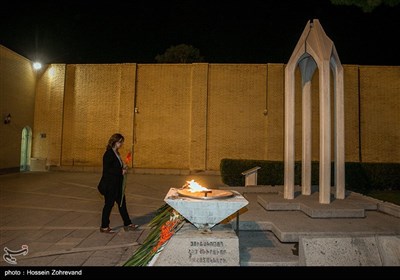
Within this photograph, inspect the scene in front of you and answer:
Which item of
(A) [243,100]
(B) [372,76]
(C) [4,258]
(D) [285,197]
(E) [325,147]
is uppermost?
(B) [372,76]

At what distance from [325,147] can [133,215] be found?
16.5 feet

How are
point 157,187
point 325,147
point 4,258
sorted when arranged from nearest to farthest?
point 4,258
point 325,147
point 157,187

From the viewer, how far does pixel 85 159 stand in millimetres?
19219

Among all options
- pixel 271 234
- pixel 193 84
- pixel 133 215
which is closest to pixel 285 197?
pixel 271 234

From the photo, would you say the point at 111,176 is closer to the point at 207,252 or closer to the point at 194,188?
the point at 194,188

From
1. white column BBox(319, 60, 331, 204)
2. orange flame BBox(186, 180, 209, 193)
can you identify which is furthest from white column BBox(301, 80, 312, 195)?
orange flame BBox(186, 180, 209, 193)

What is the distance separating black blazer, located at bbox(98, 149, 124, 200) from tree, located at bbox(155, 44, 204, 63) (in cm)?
2239

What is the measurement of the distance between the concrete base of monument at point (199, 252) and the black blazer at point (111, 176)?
252 centimetres

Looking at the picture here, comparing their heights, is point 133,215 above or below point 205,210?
below

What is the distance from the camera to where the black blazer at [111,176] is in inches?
226

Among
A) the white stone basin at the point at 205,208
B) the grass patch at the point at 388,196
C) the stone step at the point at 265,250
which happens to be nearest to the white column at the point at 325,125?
the stone step at the point at 265,250

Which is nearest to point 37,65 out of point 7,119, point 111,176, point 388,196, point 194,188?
point 7,119

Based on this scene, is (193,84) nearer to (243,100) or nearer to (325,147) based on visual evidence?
(243,100)

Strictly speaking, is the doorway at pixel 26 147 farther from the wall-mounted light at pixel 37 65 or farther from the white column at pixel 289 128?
the white column at pixel 289 128
